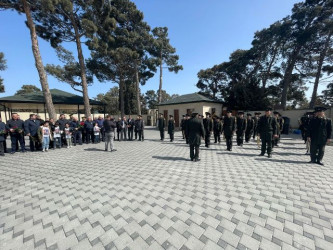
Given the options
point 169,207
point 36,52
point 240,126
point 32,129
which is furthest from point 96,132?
point 240,126

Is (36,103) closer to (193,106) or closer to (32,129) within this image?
(32,129)

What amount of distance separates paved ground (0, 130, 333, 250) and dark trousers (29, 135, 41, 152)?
3240 millimetres

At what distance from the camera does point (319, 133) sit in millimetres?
5332

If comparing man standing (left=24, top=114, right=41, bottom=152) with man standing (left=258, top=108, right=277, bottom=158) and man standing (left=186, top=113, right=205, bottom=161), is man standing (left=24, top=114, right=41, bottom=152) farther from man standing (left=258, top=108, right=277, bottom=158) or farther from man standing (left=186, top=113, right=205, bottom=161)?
man standing (left=258, top=108, right=277, bottom=158)

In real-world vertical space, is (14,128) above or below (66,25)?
below

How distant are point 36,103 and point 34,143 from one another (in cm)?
1536

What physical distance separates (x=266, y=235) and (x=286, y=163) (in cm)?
442

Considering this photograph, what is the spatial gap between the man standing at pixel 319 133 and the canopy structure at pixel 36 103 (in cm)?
2322

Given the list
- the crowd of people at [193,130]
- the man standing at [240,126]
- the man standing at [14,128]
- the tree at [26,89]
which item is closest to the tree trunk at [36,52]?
the crowd of people at [193,130]

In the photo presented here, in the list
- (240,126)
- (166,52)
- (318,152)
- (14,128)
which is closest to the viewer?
(318,152)

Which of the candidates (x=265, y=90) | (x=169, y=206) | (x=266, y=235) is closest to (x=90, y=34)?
(x=169, y=206)

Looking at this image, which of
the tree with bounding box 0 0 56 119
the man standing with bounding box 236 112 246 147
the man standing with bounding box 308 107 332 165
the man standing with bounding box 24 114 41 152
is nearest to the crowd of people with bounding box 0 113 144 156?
the man standing with bounding box 24 114 41 152

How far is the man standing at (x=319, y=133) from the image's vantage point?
17.4 feet

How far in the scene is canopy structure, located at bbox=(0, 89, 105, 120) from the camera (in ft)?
59.0
